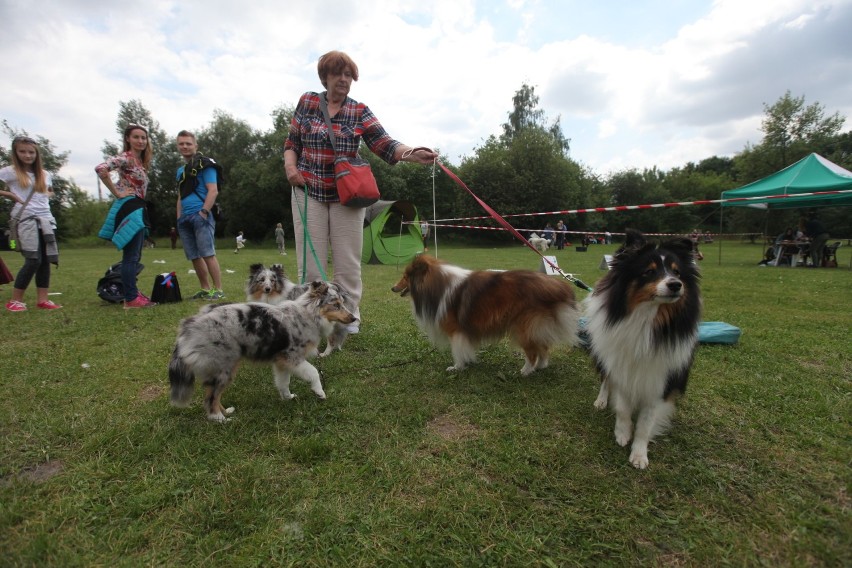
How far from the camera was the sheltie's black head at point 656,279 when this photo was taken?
2273 mm

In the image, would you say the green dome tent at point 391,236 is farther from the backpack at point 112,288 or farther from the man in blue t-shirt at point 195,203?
the man in blue t-shirt at point 195,203

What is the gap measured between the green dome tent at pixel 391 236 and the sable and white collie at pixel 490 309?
33.3ft

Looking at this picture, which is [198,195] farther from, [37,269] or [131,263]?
[37,269]

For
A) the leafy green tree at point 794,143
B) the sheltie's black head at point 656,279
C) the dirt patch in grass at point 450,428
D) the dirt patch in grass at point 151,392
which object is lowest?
the dirt patch in grass at point 450,428

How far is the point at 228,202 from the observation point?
108 ft

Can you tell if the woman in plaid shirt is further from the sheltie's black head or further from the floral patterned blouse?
the floral patterned blouse

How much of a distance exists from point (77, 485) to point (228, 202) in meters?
35.1

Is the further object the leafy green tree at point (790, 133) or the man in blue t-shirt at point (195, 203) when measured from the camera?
the leafy green tree at point (790, 133)

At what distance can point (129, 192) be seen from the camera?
561cm

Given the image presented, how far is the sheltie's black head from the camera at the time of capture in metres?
2.27

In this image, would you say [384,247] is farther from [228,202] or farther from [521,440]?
[228,202]

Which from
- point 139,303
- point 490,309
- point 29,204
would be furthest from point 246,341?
point 29,204

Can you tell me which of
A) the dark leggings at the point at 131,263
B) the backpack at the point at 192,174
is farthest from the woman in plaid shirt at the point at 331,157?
the dark leggings at the point at 131,263

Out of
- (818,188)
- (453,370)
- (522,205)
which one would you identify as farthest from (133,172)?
(522,205)
